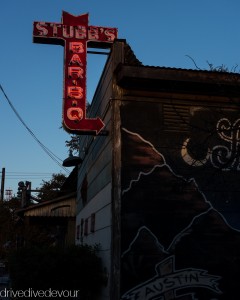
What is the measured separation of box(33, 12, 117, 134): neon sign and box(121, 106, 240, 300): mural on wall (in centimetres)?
119

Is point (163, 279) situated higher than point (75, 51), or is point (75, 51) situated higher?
point (75, 51)

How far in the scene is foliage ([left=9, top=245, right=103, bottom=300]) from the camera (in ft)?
35.9

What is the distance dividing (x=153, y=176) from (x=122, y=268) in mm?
2130

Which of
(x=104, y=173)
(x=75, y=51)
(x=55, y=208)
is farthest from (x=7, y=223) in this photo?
(x=75, y=51)

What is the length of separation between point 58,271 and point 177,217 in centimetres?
298

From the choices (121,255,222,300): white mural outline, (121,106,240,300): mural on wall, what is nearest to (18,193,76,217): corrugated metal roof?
(121,106,240,300): mural on wall

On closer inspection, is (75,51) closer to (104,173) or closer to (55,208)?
(104,173)

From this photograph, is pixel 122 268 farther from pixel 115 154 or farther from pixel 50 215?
pixel 50 215

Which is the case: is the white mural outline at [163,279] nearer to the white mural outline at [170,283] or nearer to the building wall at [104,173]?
the white mural outline at [170,283]

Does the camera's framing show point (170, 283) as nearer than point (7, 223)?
Yes

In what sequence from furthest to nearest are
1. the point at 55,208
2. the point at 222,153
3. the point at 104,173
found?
the point at 55,208, the point at 104,173, the point at 222,153

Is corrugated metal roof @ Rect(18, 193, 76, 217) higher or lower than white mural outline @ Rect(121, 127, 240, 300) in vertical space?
higher

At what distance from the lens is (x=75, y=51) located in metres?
12.5

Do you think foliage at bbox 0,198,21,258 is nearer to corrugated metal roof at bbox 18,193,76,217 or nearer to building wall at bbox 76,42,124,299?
corrugated metal roof at bbox 18,193,76,217
